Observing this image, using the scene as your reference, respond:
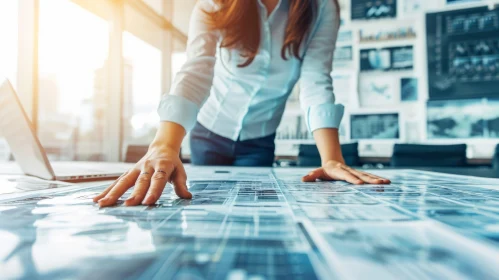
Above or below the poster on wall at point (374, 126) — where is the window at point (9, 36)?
above

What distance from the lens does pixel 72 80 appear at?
2.77 meters

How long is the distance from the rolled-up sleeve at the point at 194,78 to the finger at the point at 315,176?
27 centimetres

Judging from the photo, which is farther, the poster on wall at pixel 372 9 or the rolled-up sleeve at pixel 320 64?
the poster on wall at pixel 372 9

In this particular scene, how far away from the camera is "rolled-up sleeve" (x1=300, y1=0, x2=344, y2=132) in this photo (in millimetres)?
952

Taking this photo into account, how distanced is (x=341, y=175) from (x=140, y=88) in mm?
3148

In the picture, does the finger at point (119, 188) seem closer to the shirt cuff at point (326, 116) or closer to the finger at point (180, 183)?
the finger at point (180, 183)

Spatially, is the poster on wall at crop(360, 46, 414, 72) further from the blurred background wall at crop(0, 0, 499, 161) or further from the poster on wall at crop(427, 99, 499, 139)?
the poster on wall at crop(427, 99, 499, 139)

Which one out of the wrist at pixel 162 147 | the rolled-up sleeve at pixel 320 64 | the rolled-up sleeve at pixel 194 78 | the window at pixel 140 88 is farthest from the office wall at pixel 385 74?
the wrist at pixel 162 147

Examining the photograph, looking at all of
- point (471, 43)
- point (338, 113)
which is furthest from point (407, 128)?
point (338, 113)

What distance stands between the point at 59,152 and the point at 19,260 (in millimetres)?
3572

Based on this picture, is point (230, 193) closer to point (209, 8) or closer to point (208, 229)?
point (208, 229)

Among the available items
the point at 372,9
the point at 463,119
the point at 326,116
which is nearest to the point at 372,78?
the point at 372,9

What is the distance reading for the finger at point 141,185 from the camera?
0.41 meters

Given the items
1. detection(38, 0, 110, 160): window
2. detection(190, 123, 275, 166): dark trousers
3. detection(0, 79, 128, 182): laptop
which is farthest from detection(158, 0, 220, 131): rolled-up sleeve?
detection(38, 0, 110, 160): window
